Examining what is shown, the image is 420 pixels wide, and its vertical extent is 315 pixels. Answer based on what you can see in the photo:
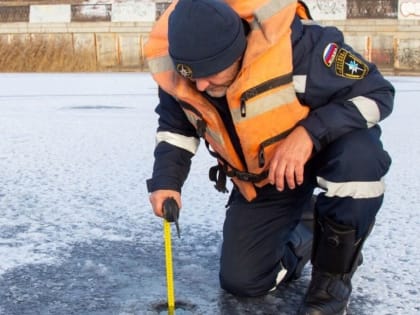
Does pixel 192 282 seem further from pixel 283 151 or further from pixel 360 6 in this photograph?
pixel 360 6

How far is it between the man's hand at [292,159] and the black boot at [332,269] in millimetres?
143

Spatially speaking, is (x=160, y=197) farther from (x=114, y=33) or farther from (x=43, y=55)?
(x=114, y=33)

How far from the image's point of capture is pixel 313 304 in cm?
147

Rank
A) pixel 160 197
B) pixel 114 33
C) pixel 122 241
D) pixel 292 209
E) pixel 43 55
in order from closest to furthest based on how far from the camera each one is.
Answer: pixel 160 197, pixel 292 209, pixel 122 241, pixel 43 55, pixel 114 33

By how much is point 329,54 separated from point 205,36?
0.32 meters

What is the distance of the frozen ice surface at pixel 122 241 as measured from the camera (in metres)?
1.56

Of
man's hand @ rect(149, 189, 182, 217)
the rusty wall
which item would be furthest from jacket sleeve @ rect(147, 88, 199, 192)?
the rusty wall

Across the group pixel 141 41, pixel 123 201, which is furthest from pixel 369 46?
pixel 123 201

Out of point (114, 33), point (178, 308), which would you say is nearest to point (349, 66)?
point (178, 308)

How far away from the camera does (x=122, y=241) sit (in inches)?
77.8

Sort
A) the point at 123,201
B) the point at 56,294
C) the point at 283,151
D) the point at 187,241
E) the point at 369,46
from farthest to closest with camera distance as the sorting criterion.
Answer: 1. the point at 369,46
2. the point at 123,201
3. the point at 187,241
4. the point at 56,294
5. the point at 283,151

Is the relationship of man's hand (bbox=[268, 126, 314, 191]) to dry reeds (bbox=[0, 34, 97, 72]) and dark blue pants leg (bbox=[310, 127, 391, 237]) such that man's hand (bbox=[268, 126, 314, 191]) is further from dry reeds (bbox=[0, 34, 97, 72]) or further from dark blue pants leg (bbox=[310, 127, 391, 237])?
dry reeds (bbox=[0, 34, 97, 72])

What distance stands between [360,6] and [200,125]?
50.1 feet

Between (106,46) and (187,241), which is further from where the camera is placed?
(106,46)
